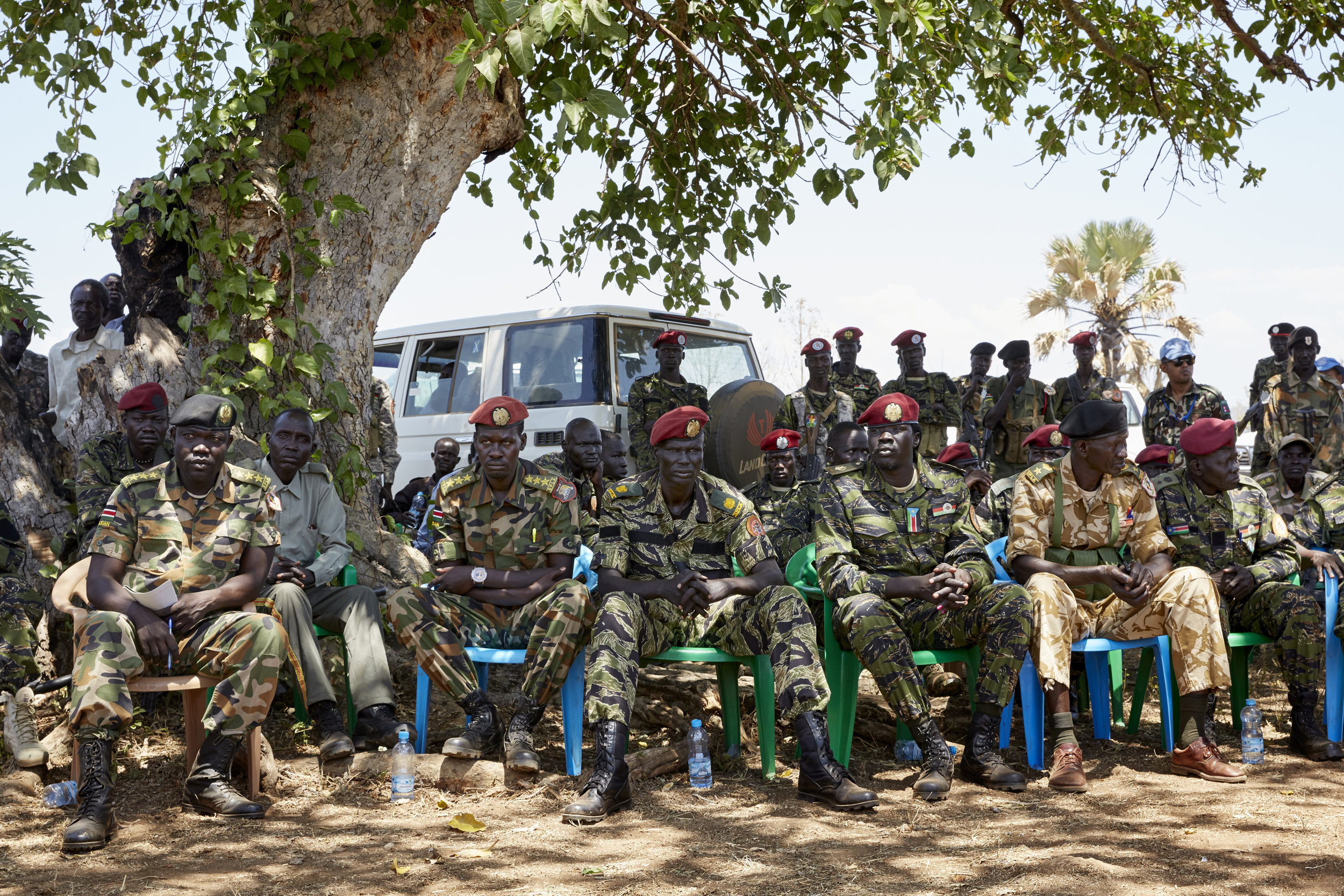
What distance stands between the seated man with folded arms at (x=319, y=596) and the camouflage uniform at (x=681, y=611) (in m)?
0.92

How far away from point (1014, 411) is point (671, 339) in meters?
2.90

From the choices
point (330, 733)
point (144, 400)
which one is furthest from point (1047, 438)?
point (144, 400)

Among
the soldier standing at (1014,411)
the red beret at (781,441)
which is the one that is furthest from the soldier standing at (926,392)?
the red beret at (781,441)

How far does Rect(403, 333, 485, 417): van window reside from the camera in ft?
26.8

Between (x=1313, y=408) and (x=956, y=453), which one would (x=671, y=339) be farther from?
(x=1313, y=408)

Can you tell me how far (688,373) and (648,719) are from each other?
3511 millimetres

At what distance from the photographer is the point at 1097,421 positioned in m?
4.73

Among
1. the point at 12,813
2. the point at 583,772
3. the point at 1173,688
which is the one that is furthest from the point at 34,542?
the point at 1173,688

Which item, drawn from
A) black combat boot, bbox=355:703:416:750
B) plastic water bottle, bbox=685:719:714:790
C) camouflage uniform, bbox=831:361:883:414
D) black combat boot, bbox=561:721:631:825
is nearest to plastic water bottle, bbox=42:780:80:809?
black combat boot, bbox=355:703:416:750

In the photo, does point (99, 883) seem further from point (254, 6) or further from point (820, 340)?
point (820, 340)

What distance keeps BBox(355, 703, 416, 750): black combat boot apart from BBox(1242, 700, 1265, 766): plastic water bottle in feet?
11.2

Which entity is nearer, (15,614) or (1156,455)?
(15,614)

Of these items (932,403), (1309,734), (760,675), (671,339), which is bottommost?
(1309,734)

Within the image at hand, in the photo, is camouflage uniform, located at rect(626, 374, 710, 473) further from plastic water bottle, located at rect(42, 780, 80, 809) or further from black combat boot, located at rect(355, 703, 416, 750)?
plastic water bottle, located at rect(42, 780, 80, 809)
